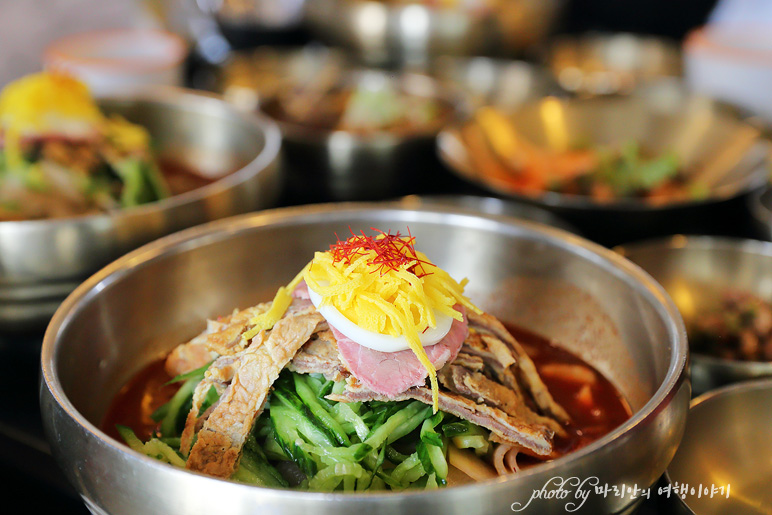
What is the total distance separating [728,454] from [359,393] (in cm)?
98

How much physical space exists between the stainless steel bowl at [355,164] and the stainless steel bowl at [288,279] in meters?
1.12

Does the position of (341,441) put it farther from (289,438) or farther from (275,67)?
(275,67)

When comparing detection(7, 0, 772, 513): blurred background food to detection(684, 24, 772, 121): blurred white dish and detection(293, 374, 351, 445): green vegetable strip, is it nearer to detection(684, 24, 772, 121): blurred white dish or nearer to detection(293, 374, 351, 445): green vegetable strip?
detection(684, 24, 772, 121): blurred white dish

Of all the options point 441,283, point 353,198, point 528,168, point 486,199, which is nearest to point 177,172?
point 353,198

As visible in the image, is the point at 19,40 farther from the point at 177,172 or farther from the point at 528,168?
the point at 528,168

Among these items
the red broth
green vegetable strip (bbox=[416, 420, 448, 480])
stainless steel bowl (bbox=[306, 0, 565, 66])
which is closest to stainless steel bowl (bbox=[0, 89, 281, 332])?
the red broth

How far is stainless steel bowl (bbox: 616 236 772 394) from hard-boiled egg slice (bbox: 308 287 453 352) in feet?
4.04

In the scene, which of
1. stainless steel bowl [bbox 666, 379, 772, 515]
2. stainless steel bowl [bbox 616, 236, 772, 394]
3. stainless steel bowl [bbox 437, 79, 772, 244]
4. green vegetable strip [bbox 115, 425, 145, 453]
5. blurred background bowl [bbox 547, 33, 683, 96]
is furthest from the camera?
blurred background bowl [bbox 547, 33, 683, 96]

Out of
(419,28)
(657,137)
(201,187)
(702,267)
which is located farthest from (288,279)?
(419,28)

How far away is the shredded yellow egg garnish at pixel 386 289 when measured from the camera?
1.34 metres

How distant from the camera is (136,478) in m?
1.14

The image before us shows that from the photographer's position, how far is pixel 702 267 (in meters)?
2.51

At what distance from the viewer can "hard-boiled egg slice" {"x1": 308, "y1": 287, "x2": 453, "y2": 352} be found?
53.2 inches

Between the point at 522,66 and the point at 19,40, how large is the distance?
3.18 metres
